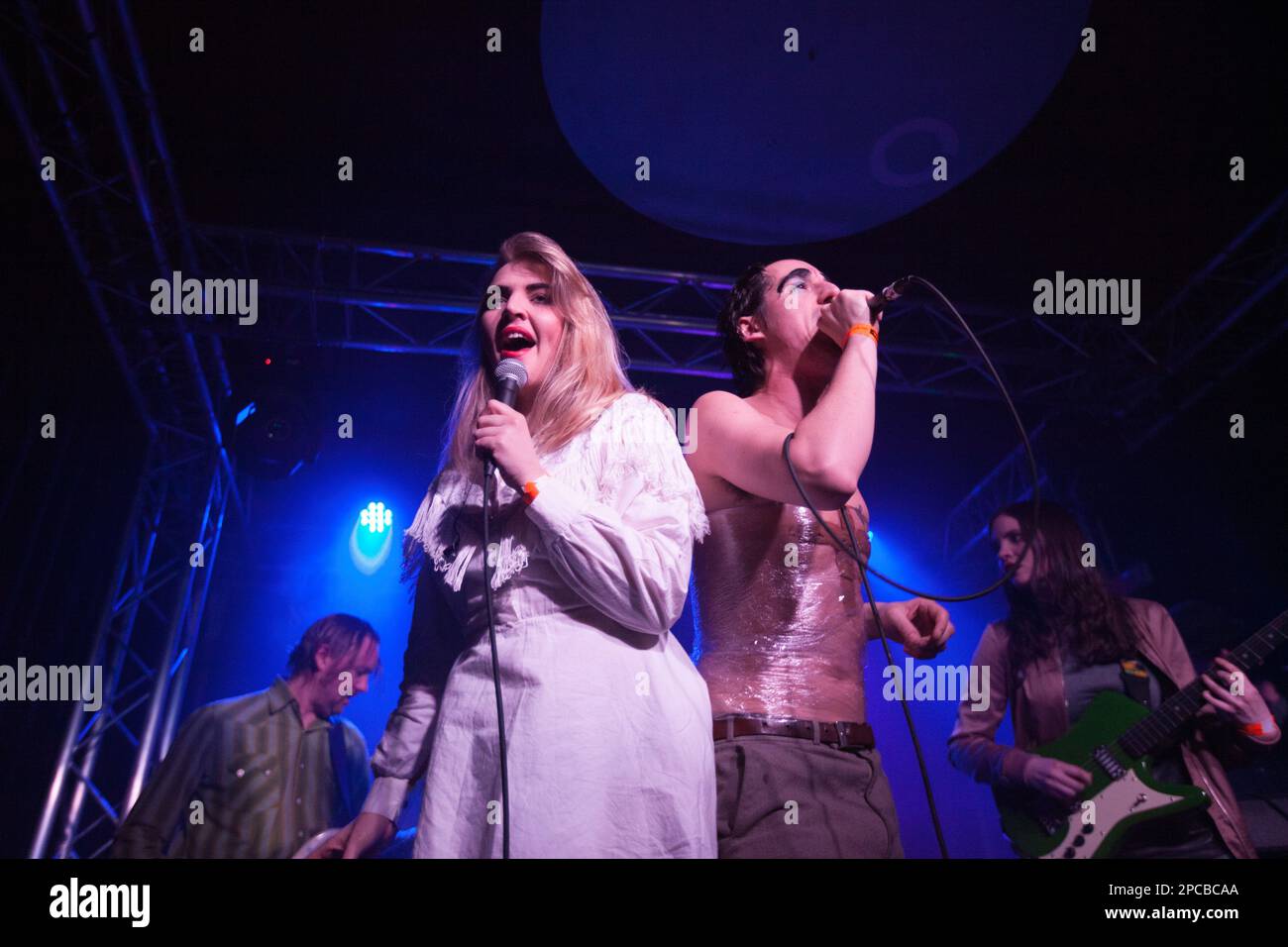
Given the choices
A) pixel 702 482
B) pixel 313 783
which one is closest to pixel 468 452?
pixel 702 482

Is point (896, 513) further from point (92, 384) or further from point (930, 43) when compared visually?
point (92, 384)

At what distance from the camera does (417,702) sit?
1.54 m

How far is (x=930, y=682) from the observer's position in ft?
27.7

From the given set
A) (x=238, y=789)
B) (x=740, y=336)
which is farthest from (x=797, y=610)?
(x=238, y=789)

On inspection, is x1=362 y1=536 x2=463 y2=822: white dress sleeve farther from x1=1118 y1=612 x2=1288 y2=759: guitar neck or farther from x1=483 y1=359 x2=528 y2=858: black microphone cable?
x1=1118 y1=612 x2=1288 y2=759: guitar neck

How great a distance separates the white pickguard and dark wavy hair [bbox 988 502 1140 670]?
542 millimetres

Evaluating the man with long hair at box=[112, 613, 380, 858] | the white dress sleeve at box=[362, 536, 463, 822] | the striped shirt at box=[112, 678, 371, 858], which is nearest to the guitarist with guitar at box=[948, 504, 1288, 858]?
the white dress sleeve at box=[362, 536, 463, 822]

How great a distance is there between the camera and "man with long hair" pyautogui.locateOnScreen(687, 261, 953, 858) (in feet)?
4.63

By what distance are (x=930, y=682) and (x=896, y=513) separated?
167 centimetres

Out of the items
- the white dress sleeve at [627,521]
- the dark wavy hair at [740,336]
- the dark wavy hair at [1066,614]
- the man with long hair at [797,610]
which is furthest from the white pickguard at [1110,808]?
the white dress sleeve at [627,521]

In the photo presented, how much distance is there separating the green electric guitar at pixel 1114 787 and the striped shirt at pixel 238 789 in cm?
306

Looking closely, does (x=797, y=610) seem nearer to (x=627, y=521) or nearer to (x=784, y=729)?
(x=784, y=729)

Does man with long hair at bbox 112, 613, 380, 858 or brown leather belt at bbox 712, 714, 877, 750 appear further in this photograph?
man with long hair at bbox 112, 613, 380, 858

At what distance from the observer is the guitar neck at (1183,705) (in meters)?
3.13
